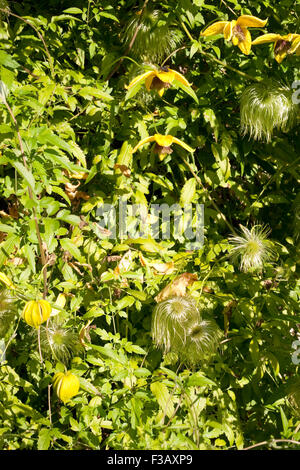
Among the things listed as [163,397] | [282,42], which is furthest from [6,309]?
[282,42]

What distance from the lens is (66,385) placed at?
1196 millimetres

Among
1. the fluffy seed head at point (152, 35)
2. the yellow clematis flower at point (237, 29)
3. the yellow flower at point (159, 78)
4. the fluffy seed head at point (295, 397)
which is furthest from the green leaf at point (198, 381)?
the fluffy seed head at point (152, 35)

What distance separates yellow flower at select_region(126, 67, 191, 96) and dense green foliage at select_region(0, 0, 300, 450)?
32mm

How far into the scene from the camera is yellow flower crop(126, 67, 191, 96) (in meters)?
1.31

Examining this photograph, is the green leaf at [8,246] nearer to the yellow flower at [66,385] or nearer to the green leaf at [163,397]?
the yellow flower at [66,385]

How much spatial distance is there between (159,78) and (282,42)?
16.1 inches

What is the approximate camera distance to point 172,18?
5.15 feet

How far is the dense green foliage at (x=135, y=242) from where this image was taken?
1294 millimetres

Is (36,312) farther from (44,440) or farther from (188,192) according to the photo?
(188,192)

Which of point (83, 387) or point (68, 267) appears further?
point (68, 267)

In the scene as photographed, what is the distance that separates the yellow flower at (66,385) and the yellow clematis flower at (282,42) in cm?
104
